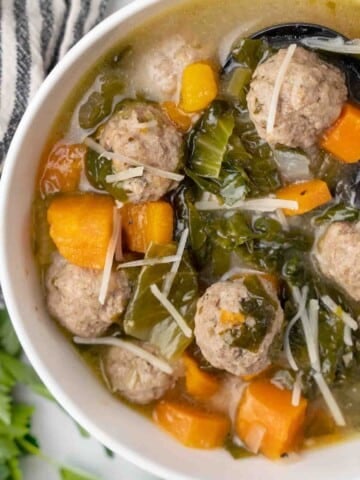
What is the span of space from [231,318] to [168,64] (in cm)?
79

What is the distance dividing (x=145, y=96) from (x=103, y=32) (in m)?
0.29

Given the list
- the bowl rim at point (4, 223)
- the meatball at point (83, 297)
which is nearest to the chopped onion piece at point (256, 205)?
the meatball at point (83, 297)

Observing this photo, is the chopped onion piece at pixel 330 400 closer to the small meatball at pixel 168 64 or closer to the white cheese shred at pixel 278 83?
the white cheese shred at pixel 278 83

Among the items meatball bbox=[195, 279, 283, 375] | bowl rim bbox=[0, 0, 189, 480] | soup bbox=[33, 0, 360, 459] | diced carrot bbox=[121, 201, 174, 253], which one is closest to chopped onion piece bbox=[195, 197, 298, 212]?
soup bbox=[33, 0, 360, 459]

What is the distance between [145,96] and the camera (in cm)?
259

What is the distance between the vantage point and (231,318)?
2426 millimetres

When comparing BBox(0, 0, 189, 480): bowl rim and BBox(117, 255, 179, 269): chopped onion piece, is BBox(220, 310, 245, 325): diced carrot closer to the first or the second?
BBox(117, 255, 179, 269): chopped onion piece

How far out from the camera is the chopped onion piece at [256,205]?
2.52m

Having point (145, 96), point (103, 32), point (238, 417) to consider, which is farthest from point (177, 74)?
point (238, 417)

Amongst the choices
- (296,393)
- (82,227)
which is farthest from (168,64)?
(296,393)

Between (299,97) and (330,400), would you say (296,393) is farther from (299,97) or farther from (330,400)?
(299,97)

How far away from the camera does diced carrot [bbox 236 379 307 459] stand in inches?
103

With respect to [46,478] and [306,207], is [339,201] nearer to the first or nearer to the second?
[306,207]

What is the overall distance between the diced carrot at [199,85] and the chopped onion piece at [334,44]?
0.98 feet
